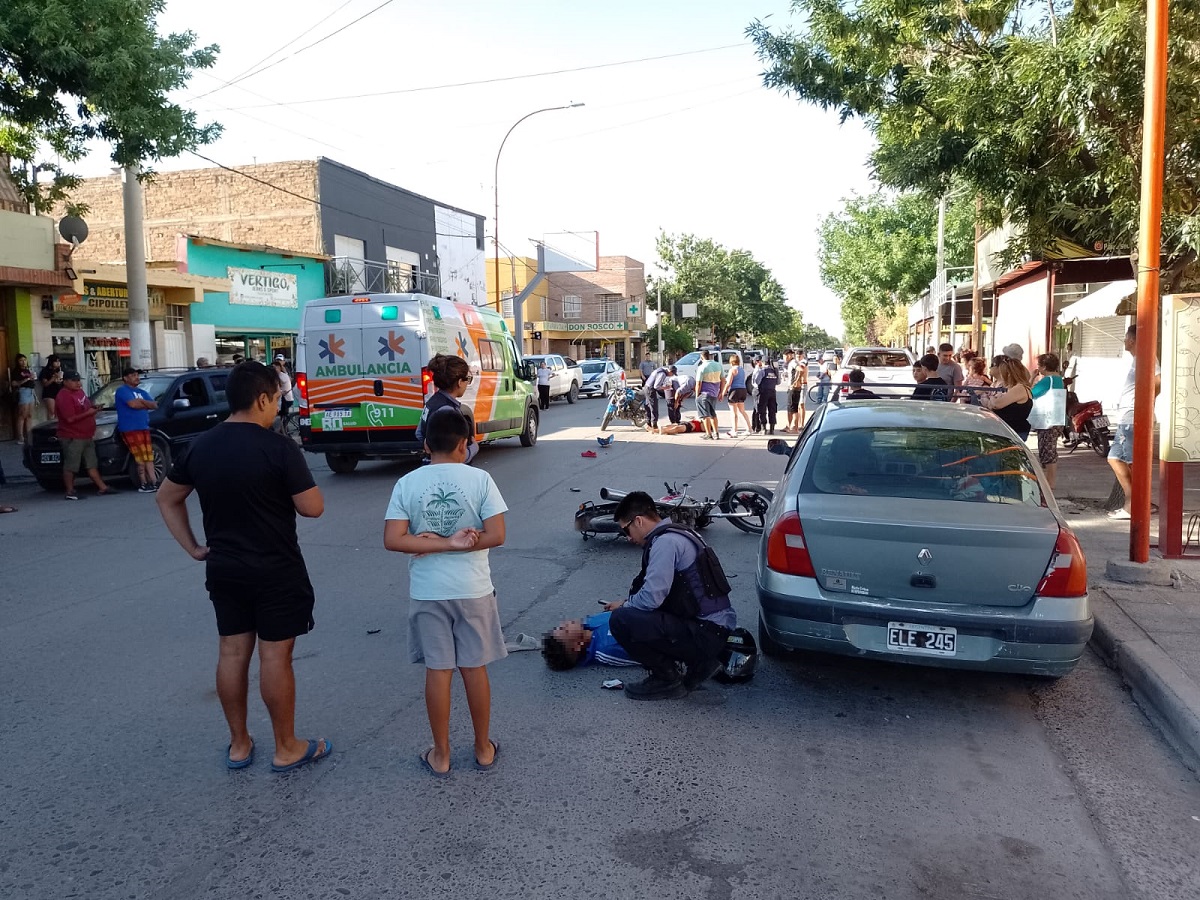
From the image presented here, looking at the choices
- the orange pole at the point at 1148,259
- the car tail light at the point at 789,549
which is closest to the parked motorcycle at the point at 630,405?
the orange pole at the point at 1148,259

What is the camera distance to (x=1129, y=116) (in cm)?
989

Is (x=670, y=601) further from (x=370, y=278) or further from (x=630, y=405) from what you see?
(x=370, y=278)

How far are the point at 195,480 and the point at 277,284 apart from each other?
1034 inches

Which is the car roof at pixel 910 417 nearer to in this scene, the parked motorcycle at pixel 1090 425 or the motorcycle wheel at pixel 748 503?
the motorcycle wheel at pixel 748 503

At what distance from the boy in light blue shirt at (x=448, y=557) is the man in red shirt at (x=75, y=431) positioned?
9.80 m

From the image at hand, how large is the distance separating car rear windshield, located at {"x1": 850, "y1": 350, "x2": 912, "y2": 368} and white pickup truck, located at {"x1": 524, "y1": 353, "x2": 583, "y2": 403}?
1093 cm

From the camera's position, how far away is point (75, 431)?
38.8ft

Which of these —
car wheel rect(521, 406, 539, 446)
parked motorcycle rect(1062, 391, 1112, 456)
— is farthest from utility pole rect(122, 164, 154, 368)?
parked motorcycle rect(1062, 391, 1112, 456)

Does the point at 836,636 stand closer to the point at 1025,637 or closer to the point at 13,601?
the point at 1025,637

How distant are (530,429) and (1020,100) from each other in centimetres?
992

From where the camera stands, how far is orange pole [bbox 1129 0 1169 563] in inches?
256

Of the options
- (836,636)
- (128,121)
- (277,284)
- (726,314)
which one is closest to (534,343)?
(726,314)

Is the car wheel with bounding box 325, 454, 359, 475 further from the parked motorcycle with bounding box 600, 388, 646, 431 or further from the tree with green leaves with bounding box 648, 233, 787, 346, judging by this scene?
the tree with green leaves with bounding box 648, 233, 787, 346

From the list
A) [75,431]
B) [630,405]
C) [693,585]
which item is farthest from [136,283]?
[693,585]
